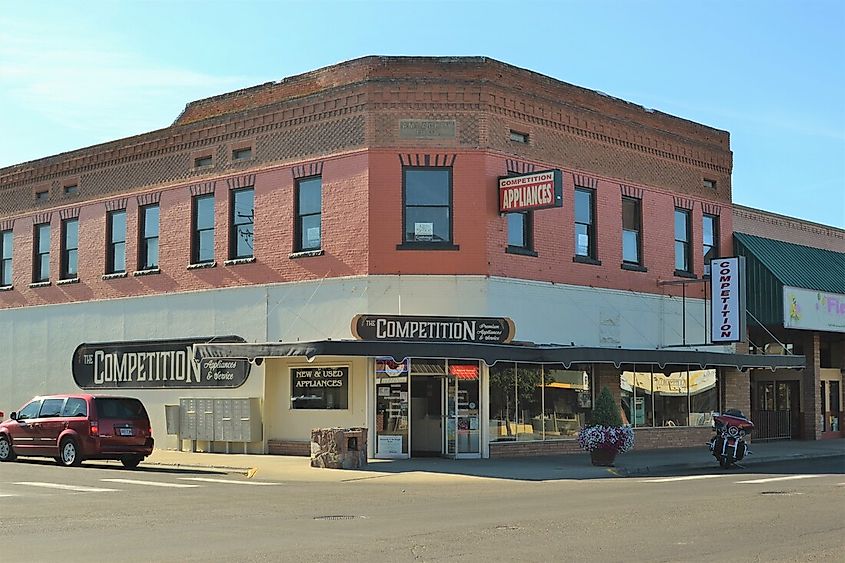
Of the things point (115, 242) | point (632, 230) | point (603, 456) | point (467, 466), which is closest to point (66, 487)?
point (467, 466)

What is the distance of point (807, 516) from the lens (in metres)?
14.2

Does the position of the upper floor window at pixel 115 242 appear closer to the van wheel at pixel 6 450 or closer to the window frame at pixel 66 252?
the window frame at pixel 66 252

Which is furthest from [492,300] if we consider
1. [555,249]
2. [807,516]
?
[807,516]

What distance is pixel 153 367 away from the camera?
30672 millimetres

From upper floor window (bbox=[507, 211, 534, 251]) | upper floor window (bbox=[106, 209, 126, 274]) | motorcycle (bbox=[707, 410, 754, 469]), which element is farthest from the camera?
upper floor window (bbox=[106, 209, 126, 274])

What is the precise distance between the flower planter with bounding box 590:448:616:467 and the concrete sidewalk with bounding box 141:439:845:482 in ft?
0.78

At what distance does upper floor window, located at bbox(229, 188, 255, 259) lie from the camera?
28.8 metres

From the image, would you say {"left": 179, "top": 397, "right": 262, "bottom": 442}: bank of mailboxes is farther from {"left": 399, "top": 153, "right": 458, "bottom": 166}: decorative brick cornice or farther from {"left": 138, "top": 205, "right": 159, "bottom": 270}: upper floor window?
{"left": 399, "top": 153, "right": 458, "bottom": 166}: decorative brick cornice

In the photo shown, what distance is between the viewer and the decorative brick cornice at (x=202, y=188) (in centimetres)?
2961

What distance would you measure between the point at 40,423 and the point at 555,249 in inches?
518

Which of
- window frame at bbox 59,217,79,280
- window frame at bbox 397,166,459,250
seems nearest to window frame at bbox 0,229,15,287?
window frame at bbox 59,217,79,280

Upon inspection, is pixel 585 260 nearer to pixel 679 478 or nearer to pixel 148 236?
pixel 679 478

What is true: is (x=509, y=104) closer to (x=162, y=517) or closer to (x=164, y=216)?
(x=164, y=216)

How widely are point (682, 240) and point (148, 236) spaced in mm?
15594
